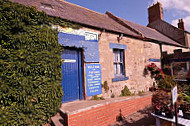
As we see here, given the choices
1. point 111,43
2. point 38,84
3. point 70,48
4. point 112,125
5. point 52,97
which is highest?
point 111,43

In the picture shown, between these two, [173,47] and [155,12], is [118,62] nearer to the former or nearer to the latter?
[173,47]

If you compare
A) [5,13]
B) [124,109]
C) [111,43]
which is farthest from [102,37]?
[5,13]

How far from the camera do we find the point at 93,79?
5.43 m

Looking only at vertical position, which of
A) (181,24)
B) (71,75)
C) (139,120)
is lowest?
(139,120)

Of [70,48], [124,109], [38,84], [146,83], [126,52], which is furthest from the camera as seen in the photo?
[146,83]

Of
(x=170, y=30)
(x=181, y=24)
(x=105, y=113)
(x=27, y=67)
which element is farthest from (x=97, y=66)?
(x=181, y=24)

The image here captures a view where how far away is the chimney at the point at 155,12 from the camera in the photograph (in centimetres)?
1692

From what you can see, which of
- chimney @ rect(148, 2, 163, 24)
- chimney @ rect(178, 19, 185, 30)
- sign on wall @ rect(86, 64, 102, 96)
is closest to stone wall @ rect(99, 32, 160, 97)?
sign on wall @ rect(86, 64, 102, 96)

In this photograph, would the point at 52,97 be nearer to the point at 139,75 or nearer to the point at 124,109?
the point at 124,109

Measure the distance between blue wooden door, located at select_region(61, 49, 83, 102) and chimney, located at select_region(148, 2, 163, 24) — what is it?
16920mm

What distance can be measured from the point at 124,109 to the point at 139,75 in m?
3.81

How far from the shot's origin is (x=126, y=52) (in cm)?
714

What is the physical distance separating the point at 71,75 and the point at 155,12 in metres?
18.0

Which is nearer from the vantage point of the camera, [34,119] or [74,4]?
[34,119]
